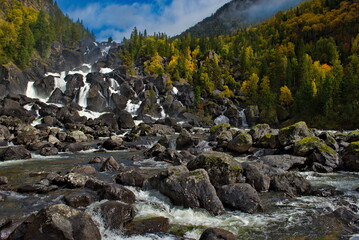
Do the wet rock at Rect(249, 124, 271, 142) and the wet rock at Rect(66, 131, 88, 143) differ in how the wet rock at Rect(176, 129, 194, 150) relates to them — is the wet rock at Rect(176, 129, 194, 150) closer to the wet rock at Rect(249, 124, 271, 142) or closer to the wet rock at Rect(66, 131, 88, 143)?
the wet rock at Rect(249, 124, 271, 142)

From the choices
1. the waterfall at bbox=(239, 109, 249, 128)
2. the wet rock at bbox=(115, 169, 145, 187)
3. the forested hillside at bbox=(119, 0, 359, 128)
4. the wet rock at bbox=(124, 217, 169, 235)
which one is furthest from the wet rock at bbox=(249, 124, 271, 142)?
the waterfall at bbox=(239, 109, 249, 128)

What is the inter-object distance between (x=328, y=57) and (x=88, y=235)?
4787 inches

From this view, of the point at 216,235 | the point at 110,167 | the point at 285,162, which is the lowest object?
the point at 216,235

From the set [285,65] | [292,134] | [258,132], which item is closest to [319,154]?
[292,134]

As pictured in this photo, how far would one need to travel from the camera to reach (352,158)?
19.8m

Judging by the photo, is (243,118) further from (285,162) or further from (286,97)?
(285,162)

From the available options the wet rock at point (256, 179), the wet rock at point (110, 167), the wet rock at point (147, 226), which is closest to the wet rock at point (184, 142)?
the wet rock at point (110, 167)

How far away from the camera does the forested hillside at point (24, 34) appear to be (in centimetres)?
9406

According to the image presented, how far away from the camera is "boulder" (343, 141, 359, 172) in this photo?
19481 millimetres


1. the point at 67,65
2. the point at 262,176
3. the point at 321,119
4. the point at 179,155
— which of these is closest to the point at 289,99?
the point at 321,119

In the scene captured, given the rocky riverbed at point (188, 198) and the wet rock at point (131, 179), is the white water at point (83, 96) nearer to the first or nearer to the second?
the rocky riverbed at point (188, 198)

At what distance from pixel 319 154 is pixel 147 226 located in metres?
16.6

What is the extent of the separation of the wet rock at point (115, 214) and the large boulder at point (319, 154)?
15.6 meters

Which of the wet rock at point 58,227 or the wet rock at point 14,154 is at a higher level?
the wet rock at point 14,154
